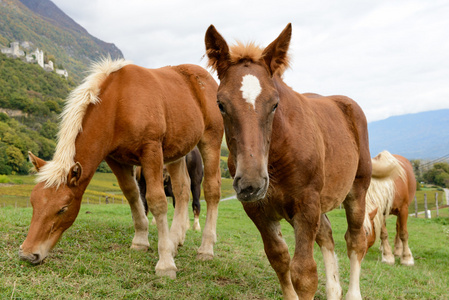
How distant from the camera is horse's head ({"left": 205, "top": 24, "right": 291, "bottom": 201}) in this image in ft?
8.66

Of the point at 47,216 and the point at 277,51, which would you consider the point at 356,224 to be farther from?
the point at 47,216

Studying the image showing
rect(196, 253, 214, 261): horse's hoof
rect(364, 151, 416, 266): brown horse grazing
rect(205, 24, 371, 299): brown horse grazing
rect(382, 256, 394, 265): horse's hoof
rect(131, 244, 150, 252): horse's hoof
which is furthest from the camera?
rect(382, 256, 394, 265): horse's hoof

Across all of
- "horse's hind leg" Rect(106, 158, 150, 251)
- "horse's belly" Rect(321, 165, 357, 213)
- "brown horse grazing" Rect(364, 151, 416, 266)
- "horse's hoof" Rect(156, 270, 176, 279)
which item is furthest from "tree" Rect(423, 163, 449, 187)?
"horse's hoof" Rect(156, 270, 176, 279)

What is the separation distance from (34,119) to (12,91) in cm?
1982

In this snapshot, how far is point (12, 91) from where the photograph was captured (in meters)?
117

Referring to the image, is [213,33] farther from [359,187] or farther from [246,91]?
[359,187]

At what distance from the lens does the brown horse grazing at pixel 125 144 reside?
4.56 m

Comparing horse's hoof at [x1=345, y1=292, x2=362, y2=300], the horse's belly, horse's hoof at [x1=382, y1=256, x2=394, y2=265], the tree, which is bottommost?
the tree

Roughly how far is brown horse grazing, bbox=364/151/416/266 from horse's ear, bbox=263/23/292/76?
551 centimetres

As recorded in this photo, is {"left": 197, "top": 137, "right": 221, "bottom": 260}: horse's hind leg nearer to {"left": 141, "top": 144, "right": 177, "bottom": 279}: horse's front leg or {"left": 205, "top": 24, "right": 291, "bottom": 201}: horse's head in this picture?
{"left": 141, "top": 144, "right": 177, "bottom": 279}: horse's front leg

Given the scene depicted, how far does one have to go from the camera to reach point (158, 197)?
5.15m

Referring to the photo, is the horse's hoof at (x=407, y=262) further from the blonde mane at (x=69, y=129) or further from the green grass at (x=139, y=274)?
the blonde mane at (x=69, y=129)

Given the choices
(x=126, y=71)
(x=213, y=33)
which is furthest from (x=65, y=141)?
(x=213, y=33)

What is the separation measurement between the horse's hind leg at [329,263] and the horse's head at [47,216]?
3357 mm
